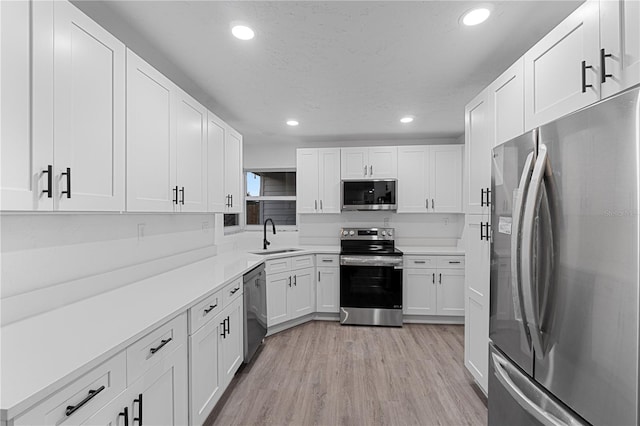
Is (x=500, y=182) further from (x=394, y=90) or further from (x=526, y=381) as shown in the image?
(x=394, y=90)

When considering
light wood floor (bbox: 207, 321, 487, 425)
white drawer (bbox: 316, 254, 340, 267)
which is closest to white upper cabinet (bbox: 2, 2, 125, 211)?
light wood floor (bbox: 207, 321, 487, 425)

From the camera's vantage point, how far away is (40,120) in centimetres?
110

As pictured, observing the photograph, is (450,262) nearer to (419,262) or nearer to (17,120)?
(419,262)

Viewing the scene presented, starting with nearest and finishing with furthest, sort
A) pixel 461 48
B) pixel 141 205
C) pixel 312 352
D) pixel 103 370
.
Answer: pixel 103 370 → pixel 141 205 → pixel 461 48 → pixel 312 352

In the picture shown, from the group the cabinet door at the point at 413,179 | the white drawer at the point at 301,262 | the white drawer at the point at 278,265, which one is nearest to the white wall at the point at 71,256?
the white drawer at the point at 278,265

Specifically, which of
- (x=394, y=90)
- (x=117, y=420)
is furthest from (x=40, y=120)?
(x=394, y=90)

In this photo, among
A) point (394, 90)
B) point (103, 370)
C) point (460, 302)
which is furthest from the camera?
point (460, 302)

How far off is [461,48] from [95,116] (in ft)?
7.00

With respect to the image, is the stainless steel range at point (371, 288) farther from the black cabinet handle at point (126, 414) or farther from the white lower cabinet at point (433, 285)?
the black cabinet handle at point (126, 414)

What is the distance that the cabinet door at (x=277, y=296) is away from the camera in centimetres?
334

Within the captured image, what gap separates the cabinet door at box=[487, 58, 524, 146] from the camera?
1.65m

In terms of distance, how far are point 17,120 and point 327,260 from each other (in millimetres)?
3196

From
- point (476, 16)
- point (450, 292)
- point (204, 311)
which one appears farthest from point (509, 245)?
point (450, 292)

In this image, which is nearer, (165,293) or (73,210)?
(73,210)
